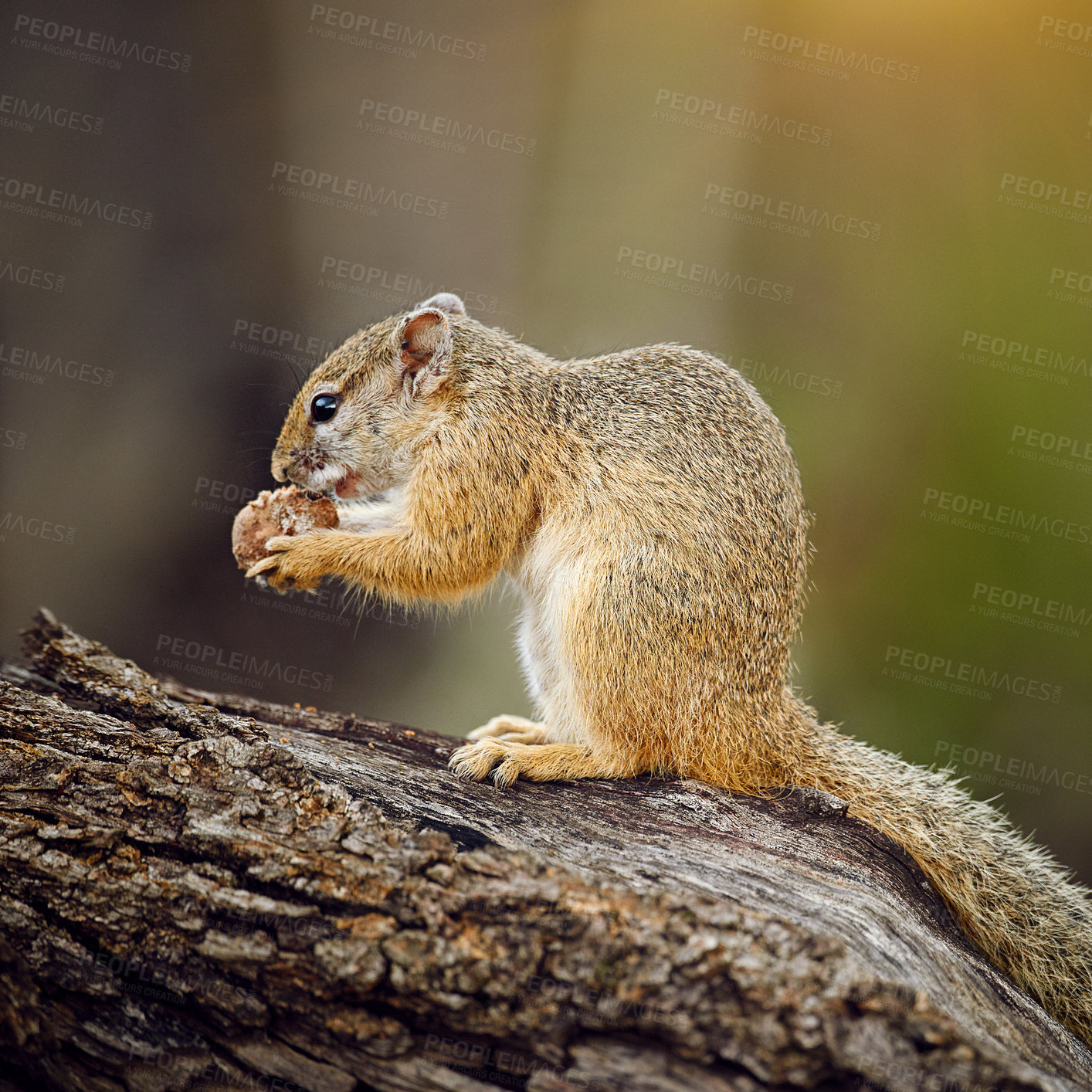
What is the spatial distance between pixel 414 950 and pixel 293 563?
1.81m

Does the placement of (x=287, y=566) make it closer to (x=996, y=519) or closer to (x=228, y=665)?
(x=228, y=665)

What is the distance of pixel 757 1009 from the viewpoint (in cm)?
182

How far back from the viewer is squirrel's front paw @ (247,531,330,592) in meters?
3.44

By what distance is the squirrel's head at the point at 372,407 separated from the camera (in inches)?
145

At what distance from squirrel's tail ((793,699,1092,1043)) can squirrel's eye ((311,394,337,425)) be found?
2.35 meters

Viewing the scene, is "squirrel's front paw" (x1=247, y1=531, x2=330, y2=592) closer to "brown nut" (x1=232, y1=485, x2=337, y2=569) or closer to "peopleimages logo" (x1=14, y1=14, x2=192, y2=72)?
"brown nut" (x1=232, y1=485, x2=337, y2=569)

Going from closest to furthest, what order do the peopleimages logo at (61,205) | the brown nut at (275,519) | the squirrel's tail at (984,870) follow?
1. the squirrel's tail at (984,870)
2. the brown nut at (275,519)
3. the peopleimages logo at (61,205)

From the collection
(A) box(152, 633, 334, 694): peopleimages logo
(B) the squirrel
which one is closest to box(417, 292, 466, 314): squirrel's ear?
(B) the squirrel

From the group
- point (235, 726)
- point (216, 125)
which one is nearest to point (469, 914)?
point (235, 726)

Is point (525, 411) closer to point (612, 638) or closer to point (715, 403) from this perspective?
point (715, 403)

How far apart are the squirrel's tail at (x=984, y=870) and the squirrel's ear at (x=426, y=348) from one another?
6.91ft

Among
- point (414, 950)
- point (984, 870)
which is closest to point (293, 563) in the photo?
point (414, 950)

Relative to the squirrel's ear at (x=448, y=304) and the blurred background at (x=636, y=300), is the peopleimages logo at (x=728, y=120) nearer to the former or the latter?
the blurred background at (x=636, y=300)

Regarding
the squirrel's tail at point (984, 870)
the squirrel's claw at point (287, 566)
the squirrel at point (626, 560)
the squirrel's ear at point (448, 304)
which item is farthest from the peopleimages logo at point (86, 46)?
the squirrel's tail at point (984, 870)
